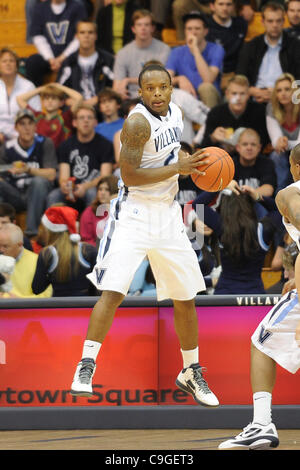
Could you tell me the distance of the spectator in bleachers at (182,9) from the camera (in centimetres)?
1186

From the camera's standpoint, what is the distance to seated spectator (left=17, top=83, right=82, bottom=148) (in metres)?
10.9

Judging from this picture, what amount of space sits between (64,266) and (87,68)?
15.1 feet

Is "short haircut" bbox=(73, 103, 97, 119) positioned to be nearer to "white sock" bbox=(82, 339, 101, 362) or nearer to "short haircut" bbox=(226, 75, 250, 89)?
"short haircut" bbox=(226, 75, 250, 89)

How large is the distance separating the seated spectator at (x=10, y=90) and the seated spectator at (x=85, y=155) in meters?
0.92

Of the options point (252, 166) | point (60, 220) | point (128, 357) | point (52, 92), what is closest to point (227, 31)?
point (52, 92)

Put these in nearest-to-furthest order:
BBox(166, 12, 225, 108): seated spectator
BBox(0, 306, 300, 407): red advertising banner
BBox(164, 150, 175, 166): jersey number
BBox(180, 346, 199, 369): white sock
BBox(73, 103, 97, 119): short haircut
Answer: BBox(164, 150, 175, 166): jersey number < BBox(180, 346, 199, 369): white sock < BBox(0, 306, 300, 407): red advertising banner < BBox(73, 103, 97, 119): short haircut < BBox(166, 12, 225, 108): seated spectator

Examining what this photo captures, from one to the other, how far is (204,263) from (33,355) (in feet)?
6.13

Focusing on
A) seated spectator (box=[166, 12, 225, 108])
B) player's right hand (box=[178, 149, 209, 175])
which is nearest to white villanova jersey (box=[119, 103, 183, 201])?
player's right hand (box=[178, 149, 209, 175])

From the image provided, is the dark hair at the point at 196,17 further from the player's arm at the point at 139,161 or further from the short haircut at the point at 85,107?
the player's arm at the point at 139,161

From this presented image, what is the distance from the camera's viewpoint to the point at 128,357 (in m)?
6.71

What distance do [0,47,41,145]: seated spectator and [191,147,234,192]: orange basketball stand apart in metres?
5.75

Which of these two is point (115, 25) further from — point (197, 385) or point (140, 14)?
point (197, 385)

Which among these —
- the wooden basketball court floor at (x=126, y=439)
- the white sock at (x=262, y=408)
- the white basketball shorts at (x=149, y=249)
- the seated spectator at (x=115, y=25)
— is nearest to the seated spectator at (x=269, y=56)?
the seated spectator at (x=115, y=25)

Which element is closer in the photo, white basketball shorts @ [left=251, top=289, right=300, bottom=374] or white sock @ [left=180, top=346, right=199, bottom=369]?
white basketball shorts @ [left=251, top=289, right=300, bottom=374]
